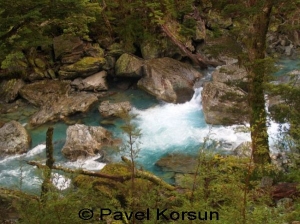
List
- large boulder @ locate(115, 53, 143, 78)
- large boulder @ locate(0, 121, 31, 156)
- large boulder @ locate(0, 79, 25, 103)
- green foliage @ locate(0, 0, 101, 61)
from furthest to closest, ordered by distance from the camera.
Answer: large boulder @ locate(115, 53, 143, 78), large boulder @ locate(0, 79, 25, 103), large boulder @ locate(0, 121, 31, 156), green foliage @ locate(0, 0, 101, 61)

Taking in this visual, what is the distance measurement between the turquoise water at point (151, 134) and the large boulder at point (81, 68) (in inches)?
73.2

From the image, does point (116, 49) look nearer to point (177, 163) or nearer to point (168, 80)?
point (168, 80)

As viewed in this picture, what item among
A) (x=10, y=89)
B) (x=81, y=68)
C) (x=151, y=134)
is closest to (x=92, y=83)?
(x=81, y=68)

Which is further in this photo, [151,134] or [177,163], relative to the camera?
[151,134]

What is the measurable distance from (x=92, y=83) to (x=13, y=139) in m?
5.01

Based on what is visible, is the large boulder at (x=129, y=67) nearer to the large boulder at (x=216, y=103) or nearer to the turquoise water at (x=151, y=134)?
the turquoise water at (x=151, y=134)

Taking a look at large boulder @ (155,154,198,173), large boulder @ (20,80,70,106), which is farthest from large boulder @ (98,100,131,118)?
large boulder @ (155,154,198,173)

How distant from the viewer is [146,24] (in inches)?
714

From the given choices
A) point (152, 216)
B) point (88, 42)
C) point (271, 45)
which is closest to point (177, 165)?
point (152, 216)

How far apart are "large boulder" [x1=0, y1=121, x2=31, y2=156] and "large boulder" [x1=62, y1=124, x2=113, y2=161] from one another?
1.59m

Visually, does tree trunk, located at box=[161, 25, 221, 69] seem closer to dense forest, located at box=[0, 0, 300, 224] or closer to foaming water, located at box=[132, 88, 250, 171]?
dense forest, located at box=[0, 0, 300, 224]

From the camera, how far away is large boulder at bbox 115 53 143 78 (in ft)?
53.5

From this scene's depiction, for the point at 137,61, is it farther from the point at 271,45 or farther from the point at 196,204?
the point at 196,204

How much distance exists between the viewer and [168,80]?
15.7 metres
